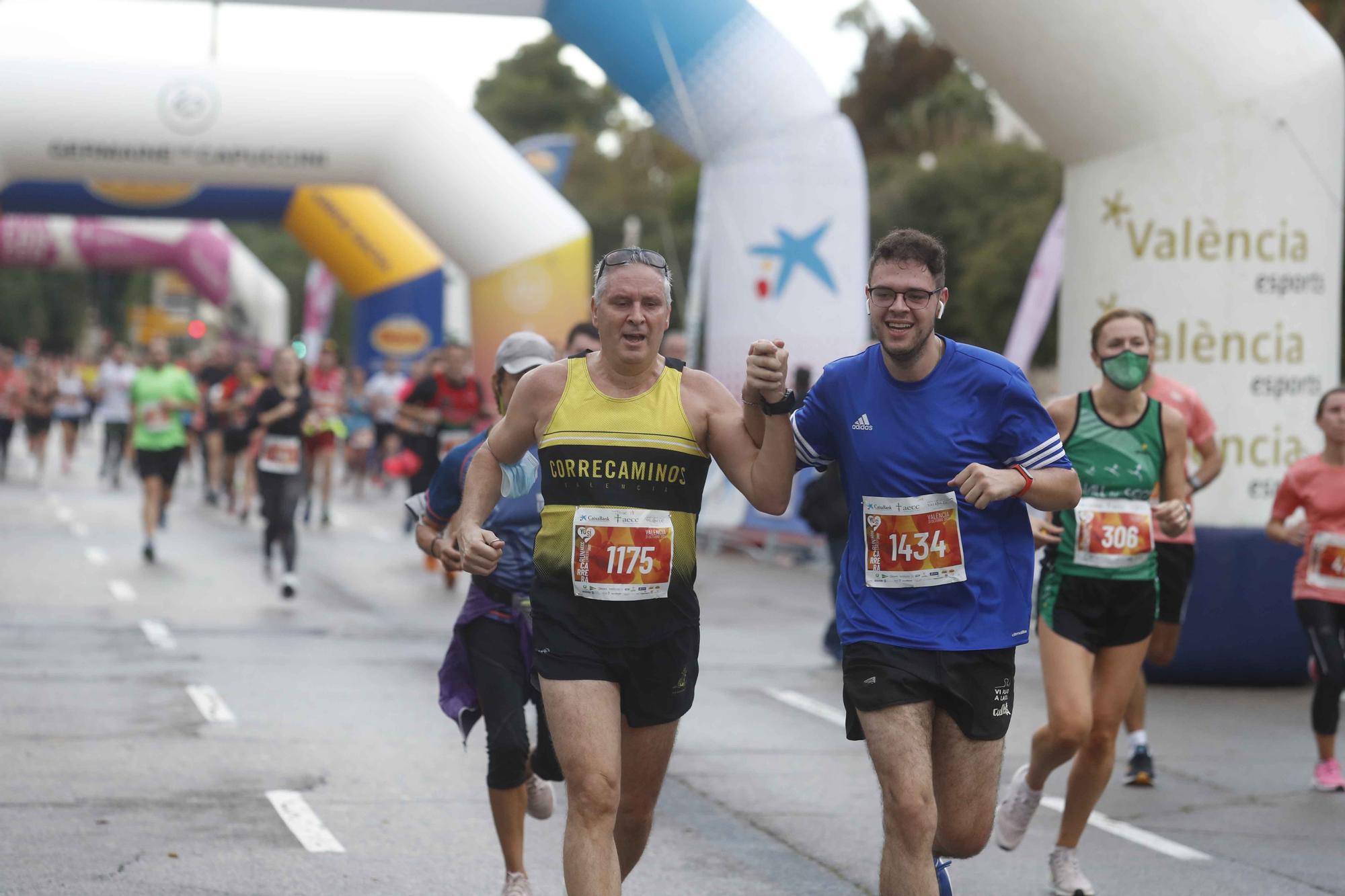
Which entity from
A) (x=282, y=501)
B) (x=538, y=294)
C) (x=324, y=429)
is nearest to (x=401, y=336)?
(x=324, y=429)

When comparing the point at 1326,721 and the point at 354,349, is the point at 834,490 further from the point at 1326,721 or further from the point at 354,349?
the point at 354,349

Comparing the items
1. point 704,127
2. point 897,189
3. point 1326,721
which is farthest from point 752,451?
point 897,189

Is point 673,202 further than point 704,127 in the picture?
Yes

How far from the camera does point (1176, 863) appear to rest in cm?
665

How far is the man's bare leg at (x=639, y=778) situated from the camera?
4723 mm

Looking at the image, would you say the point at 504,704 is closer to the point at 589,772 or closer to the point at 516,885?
the point at 516,885

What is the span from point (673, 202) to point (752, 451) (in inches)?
2267

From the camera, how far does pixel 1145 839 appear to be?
7.07 metres

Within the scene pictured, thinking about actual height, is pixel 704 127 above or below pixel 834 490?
above

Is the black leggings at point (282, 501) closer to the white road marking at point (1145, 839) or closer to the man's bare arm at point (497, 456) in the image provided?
the white road marking at point (1145, 839)

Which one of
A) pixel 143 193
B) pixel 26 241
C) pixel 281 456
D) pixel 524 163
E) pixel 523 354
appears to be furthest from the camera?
pixel 26 241

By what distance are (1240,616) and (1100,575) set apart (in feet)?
16.1

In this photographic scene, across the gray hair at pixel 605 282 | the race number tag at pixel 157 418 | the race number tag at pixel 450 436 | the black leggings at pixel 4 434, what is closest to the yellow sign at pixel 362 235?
the black leggings at pixel 4 434

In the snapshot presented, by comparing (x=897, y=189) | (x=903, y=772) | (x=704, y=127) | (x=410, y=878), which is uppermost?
(x=897, y=189)
